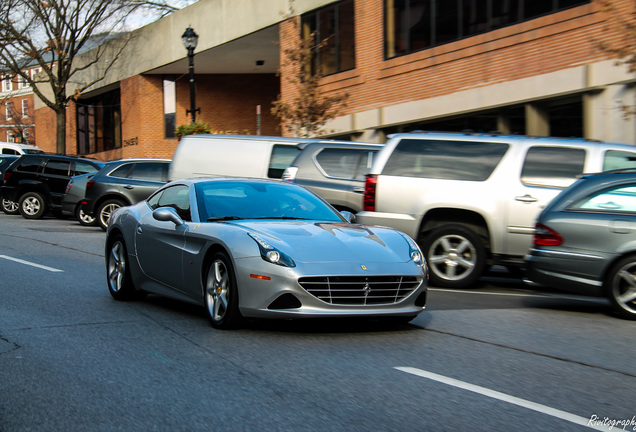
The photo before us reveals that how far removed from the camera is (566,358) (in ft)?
20.9

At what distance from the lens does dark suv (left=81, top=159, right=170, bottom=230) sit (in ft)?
65.1

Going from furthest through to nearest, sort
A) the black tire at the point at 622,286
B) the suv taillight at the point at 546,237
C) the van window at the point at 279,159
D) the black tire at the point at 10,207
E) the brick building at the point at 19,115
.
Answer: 1. the brick building at the point at 19,115
2. the black tire at the point at 10,207
3. the van window at the point at 279,159
4. the suv taillight at the point at 546,237
5. the black tire at the point at 622,286

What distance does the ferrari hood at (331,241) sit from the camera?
6.90m

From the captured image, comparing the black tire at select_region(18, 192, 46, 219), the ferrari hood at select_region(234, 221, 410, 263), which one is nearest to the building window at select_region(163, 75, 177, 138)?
the black tire at select_region(18, 192, 46, 219)

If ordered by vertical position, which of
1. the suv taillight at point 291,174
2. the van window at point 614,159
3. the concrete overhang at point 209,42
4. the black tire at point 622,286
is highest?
the concrete overhang at point 209,42

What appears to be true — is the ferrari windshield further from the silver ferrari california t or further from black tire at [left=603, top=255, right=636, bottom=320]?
black tire at [left=603, top=255, right=636, bottom=320]

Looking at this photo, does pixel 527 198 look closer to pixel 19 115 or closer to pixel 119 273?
pixel 119 273

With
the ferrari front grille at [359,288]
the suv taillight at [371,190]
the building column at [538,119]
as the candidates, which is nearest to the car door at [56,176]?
the building column at [538,119]

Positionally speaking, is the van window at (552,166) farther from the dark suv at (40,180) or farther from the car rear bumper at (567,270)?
the dark suv at (40,180)

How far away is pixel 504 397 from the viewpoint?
504cm

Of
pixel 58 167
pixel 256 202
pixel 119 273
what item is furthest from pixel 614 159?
pixel 58 167

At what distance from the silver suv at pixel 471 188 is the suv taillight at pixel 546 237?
4.66 feet

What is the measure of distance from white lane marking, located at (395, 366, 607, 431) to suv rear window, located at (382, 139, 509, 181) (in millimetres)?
5520

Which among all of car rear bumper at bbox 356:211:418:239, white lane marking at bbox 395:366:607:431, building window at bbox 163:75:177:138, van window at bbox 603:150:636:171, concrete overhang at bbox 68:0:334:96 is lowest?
white lane marking at bbox 395:366:607:431
